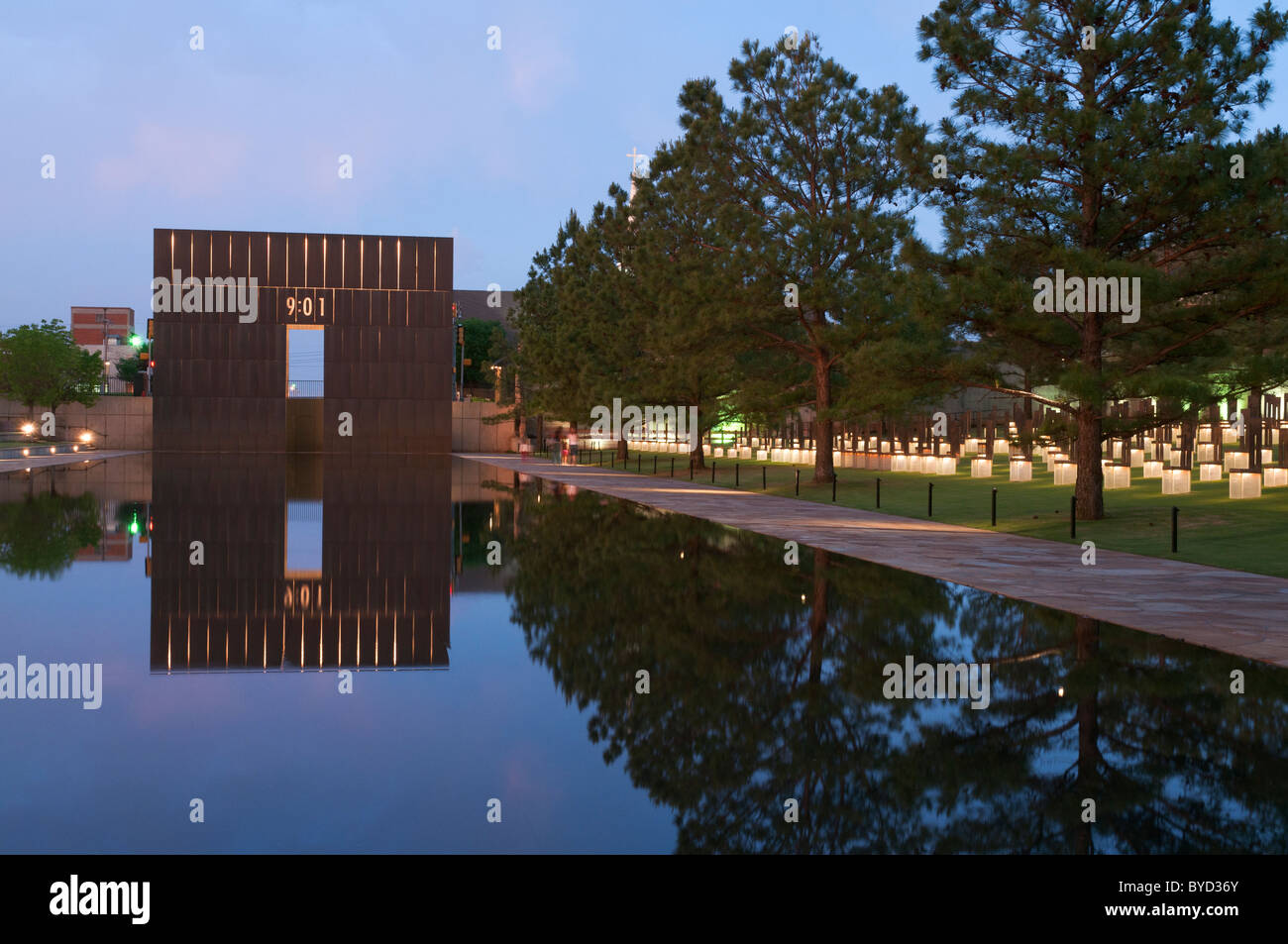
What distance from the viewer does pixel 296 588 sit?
12.4m

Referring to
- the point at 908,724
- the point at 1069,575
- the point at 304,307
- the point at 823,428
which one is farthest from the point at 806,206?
the point at 304,307

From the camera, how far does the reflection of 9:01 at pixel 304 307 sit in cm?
6612

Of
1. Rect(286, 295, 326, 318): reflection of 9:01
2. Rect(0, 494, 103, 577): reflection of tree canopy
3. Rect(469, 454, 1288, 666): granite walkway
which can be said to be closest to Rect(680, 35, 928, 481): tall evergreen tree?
Rect(469, 454, 1288, 666): granite walkway

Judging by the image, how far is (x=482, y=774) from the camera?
5902 millimetres

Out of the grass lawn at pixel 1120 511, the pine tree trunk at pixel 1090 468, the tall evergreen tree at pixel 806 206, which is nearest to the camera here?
the grass lawn at pixel 1120 511

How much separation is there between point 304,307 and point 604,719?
63.0 metres

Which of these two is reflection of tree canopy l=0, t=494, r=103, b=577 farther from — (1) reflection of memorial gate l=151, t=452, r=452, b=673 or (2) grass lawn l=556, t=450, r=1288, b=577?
(2) grass lawn l=556, t=450, r=1288, b=577

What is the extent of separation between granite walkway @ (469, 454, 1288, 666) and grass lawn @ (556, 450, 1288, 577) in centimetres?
90

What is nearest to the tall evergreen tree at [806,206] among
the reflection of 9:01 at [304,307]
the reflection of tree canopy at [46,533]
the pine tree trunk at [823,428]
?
the pine tree trunk at [823,428]

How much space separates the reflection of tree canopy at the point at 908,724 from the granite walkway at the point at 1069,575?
73 cm

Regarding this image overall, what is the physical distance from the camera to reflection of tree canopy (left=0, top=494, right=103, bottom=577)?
48.3 ft

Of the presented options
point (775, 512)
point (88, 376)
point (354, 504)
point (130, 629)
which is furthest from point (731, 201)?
point (88, 376)

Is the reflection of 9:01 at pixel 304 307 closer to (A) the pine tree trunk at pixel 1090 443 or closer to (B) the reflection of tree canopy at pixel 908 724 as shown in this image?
(A) the pine tree trunk at pixel 1090 443
